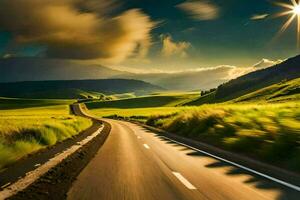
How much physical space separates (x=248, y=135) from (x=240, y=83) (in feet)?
514

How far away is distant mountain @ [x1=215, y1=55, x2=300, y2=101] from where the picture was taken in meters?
157

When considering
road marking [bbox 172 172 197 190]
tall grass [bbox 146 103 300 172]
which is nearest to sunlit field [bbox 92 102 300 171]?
tall grass [bbox 146 103 300 172]

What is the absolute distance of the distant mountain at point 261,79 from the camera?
157m

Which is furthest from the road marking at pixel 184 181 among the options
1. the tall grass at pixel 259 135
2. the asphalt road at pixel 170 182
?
the tall grass at pixel 259 135

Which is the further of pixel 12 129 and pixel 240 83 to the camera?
pixel 240 83

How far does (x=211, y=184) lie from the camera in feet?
31.1

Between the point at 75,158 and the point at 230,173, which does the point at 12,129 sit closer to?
the point at 75,158

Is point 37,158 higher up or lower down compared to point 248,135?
lower down

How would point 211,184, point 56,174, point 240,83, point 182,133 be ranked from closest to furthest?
point 211,184, point 56,174, point 182,133, point 240,83

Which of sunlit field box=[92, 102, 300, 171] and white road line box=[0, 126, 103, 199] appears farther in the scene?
sunlit field box=[92, 102, 300, 171]

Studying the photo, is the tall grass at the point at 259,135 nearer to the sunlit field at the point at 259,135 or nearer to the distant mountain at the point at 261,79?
the sunlit field at the point at 259,135

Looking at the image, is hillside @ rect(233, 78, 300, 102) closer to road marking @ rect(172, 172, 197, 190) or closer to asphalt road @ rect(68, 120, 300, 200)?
asphalt road @ rect(68, 120, 300, 200)

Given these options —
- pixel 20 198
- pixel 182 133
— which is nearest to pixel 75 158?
pixel 20 198

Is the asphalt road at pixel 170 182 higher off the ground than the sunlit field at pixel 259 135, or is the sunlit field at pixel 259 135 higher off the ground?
the sunlit field at pixel 259 135
